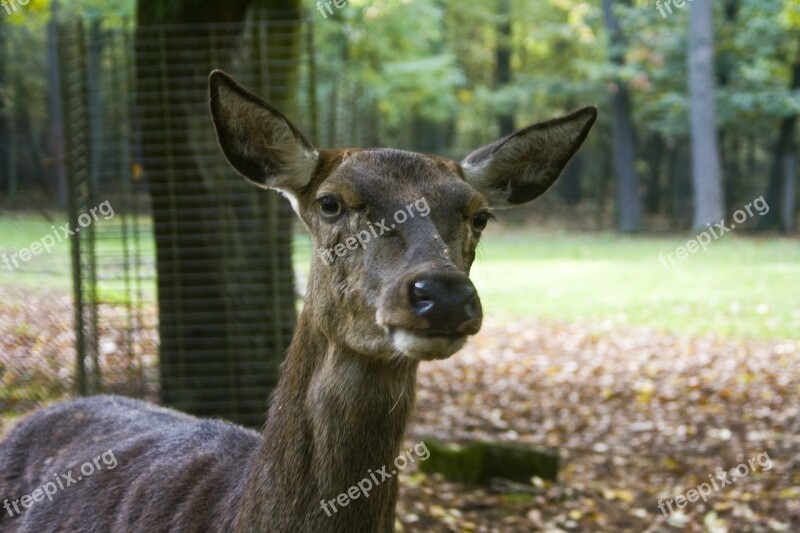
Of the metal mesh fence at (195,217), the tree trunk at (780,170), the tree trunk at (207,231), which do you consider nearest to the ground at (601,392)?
the metal mesh fence at (195,217)

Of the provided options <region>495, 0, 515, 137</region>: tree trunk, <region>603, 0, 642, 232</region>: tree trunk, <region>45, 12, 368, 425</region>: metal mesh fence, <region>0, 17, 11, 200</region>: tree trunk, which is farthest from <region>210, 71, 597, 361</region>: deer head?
<region>495, 0, 515, 137</region>: tree trunk

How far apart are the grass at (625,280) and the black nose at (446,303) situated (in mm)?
5050

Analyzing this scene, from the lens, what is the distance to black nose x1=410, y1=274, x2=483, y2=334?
278 cm

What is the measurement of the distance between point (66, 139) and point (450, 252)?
194 inches

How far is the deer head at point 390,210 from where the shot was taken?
2844 millimetres

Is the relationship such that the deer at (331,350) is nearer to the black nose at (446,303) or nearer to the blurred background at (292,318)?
the black nose at (446,303)

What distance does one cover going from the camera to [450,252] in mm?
3139

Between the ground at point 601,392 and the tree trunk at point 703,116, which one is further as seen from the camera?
the tree trunk at point 703,116

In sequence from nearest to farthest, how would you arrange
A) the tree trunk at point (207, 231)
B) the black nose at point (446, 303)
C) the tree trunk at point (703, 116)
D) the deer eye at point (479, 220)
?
the black nose at point (446, 303) → the deer eye at point (479, 220) → the tree trunk at point (207, 231) → the tree trunk at point (703, 116)

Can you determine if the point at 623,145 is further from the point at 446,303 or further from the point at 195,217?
the point at 446,303

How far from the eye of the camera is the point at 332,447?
Answer: 3137mm

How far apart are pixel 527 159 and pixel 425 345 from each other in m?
1.27

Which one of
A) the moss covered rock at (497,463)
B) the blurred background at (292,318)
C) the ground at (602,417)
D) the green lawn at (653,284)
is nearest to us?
the ground at (602,417)

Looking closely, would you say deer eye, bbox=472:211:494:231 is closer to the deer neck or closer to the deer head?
the deer head
